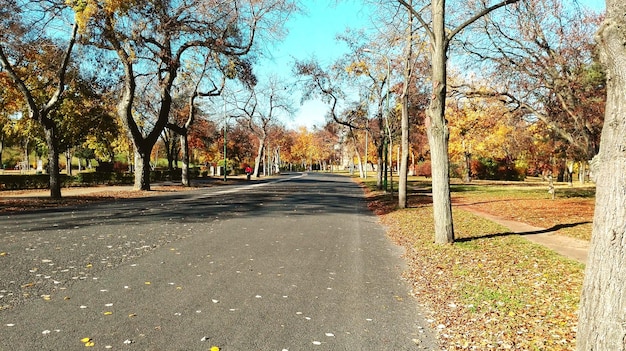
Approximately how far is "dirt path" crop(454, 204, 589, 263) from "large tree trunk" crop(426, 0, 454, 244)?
7.66 ft

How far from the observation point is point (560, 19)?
679 inches

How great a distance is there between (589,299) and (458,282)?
3.42 metres

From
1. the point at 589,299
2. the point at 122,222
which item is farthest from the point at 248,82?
the point at 589,299

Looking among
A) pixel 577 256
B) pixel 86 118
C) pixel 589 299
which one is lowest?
pixel 577 256

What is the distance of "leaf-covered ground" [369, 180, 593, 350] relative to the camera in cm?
464

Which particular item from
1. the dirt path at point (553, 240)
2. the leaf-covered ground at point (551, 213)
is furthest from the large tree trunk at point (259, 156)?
the dirt path at point (553, 240)

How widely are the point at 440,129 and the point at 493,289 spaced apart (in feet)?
14.5

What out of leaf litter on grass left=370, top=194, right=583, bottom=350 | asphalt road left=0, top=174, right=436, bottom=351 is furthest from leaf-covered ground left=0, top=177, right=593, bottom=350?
asphalt road left=0, top=174, right=436, bottom=351

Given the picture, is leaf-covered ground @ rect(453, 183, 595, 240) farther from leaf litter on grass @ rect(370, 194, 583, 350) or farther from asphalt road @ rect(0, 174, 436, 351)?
asphalt road @ rect(0, 174, 436, 351)

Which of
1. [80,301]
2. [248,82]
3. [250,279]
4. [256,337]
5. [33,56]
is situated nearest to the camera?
[256,337]

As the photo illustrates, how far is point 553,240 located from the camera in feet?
35.8

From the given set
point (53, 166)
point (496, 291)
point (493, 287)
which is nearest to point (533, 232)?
point (493, 287)

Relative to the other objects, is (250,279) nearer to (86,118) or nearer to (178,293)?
(178,293)

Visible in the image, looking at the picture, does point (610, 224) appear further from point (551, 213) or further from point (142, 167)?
point (142, 167)
